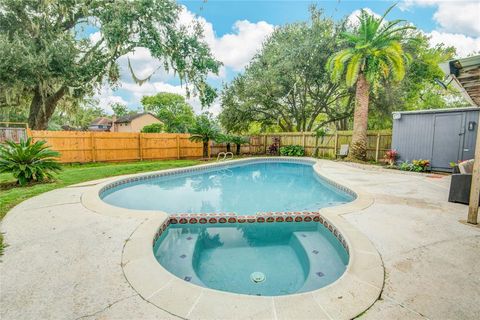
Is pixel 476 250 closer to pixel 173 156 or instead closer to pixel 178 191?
pixel 178 191

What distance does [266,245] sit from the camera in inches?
135

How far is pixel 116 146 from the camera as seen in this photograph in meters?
10.9

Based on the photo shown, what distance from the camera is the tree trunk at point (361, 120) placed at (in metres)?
10.7

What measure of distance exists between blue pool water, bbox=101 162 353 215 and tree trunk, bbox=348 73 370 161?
3780 mm

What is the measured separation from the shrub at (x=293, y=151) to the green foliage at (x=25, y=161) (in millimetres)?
11952

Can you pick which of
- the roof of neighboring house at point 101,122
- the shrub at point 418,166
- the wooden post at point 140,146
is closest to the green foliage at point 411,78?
the shrub at point 418,166

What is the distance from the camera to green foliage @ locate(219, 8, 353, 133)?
1326 centimetres

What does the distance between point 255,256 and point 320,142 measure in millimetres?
11927

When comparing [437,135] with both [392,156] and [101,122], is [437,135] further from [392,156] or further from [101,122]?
[101,122]

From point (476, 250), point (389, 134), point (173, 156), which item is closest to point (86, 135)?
point (173, 156)

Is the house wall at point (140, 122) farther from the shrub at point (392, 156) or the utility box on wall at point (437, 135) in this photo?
the utility box on wall at point (437, 135)

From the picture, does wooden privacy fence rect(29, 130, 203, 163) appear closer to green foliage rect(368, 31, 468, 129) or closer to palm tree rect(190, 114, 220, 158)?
palm tree rect(190, 114, 220, 158)

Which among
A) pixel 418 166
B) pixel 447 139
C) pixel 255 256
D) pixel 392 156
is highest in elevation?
pixel 447 139

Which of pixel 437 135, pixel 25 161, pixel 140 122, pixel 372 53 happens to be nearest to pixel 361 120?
pixel 372 53
